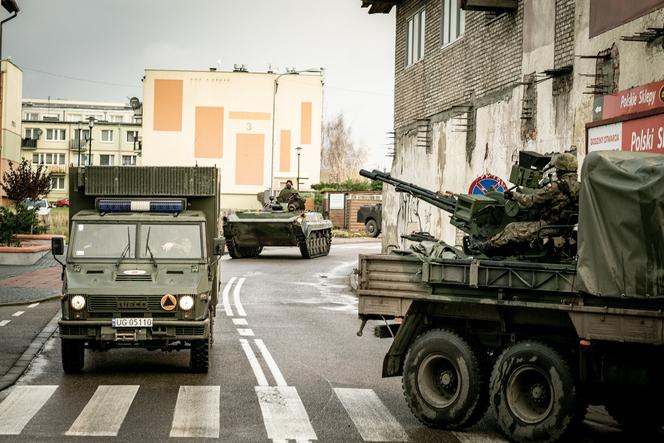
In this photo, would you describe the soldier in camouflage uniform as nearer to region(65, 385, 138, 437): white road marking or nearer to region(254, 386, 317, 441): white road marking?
region(254, 386, 317, 441): white road marking

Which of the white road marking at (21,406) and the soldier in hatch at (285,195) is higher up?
the soldier in hatch at (285,195)

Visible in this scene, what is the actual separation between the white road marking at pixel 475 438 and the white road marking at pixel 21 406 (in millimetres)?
3899

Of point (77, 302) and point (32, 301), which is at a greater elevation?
point (77, 302)

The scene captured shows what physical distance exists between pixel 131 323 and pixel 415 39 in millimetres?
18269

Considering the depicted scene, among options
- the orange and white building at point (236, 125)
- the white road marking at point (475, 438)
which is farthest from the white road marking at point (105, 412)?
the orange and white building at point (236, 125)

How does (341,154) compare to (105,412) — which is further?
(341,154)

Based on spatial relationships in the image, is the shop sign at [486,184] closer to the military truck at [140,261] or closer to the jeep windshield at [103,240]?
the military truck at [140,261]

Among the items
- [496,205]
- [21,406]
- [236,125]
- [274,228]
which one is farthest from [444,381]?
[236,125]

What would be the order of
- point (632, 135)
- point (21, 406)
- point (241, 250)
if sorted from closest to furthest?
1. point (21, 406)
2. point (632, 135)
3. point (241, 250)

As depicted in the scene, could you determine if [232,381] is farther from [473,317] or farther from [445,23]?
[445,23]

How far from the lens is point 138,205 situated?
15047 mm

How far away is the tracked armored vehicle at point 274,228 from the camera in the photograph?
36344mm

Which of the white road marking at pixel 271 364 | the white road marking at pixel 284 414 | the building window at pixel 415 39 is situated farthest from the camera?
the building window at pixel 415 39

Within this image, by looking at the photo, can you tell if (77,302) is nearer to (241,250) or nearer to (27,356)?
(27,356)
